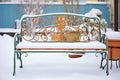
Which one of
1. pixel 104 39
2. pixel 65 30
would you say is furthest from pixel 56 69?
pixel 65 30

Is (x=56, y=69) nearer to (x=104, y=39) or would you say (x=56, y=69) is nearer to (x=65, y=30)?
(x=104, y=39)

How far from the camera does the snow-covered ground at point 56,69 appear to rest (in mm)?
5270

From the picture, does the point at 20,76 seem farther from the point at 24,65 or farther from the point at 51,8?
the point at 51,8

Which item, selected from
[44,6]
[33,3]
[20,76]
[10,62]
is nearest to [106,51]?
[20,76]

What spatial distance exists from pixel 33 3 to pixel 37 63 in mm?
8934

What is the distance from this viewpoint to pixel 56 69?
5879mm

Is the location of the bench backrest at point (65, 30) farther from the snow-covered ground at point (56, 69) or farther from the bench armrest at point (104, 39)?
the snow-covered ground at point (56, 69)

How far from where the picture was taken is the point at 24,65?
630cm

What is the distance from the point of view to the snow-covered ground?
5270 mm

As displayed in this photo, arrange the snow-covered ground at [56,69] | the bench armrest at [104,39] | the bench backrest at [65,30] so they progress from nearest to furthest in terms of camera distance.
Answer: the snow-covered ground at [56,69]
the bench armrest at [104,39]
the bench backrest at [65,30]

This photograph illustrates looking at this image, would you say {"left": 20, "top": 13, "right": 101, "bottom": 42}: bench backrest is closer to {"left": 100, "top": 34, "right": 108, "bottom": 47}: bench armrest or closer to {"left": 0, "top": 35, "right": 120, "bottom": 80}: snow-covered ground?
{"left": 100, "top": 34, "right": 108, "bottom": 47}: bench armrest

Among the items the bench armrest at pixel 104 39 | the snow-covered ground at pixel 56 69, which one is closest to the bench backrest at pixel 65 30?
the bench armrest at pixel 104 39

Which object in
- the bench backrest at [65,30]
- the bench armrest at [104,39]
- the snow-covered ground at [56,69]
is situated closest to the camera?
the snow-covered ground at [56,69]

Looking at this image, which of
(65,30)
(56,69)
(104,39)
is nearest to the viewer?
(104,39)
